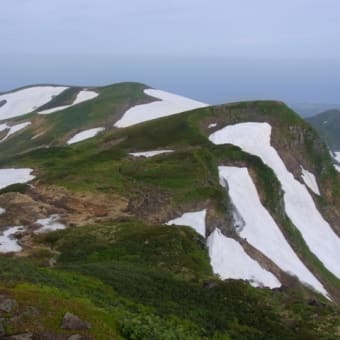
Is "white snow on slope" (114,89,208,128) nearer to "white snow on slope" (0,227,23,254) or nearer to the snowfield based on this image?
the snowfield

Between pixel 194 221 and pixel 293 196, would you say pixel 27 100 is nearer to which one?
pixel 293 196

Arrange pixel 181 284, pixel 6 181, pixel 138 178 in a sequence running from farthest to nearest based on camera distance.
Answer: pixel 6 181, pixel 138 178, pixel 181 284

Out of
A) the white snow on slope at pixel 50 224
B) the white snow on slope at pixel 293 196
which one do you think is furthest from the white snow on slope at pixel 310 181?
the white snow on slope at pixel 50 224

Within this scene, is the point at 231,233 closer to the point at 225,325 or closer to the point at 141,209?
the point at 141,209

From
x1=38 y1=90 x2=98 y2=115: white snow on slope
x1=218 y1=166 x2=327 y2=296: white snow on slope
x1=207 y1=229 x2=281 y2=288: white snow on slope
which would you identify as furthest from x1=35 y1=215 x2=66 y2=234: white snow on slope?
x1=38 y1=90 x2=98 y2=115: white snow on slope

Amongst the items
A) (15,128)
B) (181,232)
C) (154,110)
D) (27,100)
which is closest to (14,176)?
(181,232)

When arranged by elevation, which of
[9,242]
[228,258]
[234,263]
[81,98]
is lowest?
[234,263]

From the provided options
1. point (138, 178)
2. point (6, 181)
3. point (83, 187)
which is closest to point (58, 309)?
point (83, 187)
